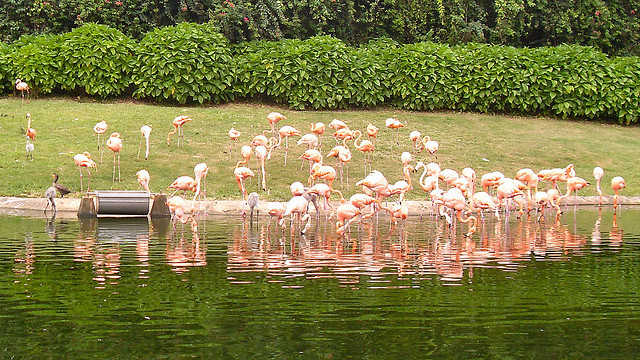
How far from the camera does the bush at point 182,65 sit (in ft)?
82.7

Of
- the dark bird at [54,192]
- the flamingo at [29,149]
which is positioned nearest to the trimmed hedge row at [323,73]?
the flamingo at [29,149]

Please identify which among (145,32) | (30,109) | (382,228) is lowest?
(382,228)

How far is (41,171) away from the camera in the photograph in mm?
19156

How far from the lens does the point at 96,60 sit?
25.4 metres

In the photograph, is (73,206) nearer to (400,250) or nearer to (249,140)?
(249,140)

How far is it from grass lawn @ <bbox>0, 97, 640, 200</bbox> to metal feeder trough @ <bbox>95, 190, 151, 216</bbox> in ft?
6.13

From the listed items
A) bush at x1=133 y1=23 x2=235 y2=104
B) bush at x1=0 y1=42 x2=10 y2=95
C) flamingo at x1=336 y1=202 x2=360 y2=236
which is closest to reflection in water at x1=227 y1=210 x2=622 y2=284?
flamingo at x1=336 y1=202 x2=360 y2=236

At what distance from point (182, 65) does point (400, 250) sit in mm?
14150

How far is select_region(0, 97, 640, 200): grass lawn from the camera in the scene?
19.2 m

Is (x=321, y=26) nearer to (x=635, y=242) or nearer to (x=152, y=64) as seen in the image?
(x=152, y=64)

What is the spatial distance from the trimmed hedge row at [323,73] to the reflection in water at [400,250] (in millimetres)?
10572

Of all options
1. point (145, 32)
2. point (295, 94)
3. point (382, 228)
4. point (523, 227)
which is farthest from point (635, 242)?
point (145, 32)

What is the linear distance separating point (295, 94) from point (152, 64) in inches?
155

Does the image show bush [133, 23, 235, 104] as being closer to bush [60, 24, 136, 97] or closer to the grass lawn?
bush [60, 24, 136, 97]
